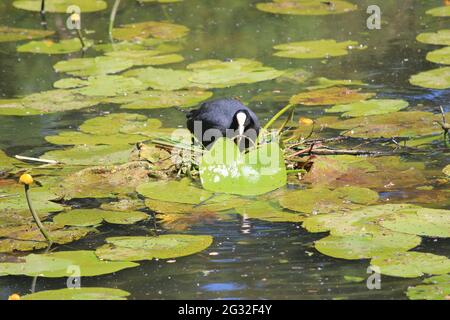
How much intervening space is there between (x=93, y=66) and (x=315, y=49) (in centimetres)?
192

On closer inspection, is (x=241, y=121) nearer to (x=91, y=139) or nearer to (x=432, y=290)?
(x=91, y=139)

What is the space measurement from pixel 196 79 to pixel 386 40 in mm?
2116

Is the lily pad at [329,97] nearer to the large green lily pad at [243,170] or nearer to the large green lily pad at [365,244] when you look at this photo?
the large green lily pad at [243,170]

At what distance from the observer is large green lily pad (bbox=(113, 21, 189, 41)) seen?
9.43 meters

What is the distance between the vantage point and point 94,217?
209 inches

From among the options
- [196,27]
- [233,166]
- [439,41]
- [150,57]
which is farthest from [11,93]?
[439,41]

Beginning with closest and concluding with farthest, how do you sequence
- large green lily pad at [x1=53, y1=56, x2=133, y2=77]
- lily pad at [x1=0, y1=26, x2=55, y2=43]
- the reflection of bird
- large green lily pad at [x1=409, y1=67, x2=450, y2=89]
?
the reflection of bird
large green lily pad at [x1=409, y1=67, x2=450, y2=89]
large green lily pad at [x1=53, y1=56, x2=133, y2=77]
lily pad at [x1=0, y1=26, x2=55, y2=43]

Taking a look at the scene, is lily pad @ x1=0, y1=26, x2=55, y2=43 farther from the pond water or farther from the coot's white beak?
the coot's white beak

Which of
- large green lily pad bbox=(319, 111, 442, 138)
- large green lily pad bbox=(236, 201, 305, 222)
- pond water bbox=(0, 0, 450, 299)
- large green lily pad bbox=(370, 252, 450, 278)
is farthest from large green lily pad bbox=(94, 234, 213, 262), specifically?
large green lily pad bbox=(319, 111, 442, 138)

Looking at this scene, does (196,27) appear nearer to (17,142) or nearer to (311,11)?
(311,11)

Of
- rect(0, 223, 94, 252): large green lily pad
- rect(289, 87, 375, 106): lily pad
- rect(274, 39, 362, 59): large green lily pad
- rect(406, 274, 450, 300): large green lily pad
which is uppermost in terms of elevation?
rect(274, 39, 362, 59): large green lily pad

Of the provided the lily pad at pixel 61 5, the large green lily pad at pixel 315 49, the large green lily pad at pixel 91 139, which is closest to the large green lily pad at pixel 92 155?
the large green lily pad at pixel 91 139

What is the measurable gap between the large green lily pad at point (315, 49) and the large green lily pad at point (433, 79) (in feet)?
3.43

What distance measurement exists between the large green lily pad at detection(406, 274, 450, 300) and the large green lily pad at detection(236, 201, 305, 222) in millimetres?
1032
